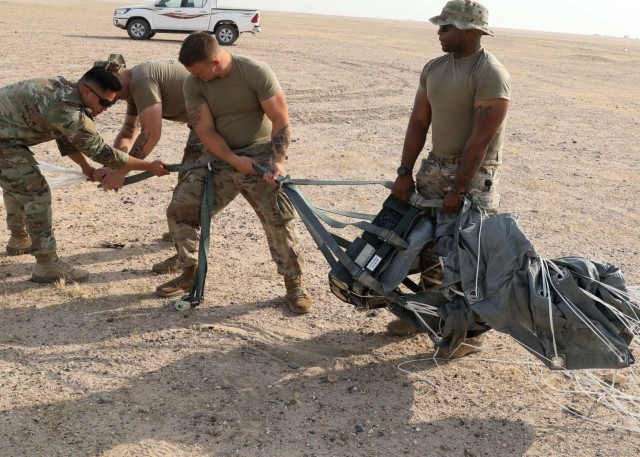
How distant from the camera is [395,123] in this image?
39.3ft

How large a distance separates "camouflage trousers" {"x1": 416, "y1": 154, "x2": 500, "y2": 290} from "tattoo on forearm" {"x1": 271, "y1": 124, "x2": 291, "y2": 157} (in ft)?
3.18

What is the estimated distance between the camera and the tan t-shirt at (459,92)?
3.88 meters

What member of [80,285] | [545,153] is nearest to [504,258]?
[80,285]

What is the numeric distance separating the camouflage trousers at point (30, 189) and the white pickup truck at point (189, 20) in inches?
695

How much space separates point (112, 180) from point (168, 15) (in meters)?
18.2

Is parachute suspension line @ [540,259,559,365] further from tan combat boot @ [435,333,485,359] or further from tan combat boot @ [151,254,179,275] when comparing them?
tan combat boot @ [151,254,179,275]

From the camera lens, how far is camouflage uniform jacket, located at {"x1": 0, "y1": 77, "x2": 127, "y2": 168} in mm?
4918

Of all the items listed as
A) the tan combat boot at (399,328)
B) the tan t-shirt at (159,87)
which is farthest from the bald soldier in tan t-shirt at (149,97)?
the tan combat boot at (399,328)

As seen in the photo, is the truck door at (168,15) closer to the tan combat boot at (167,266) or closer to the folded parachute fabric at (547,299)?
the tan combat boot at (167,266)

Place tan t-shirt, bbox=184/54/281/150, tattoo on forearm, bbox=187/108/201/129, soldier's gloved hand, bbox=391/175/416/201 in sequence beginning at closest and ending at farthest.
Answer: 1. soldier's gloved hand, bbox=391/175/416/201
2. tan t-shirt, bbox=184/54/281/150
3. tattoo on forearm, bbox=187/108/201/129

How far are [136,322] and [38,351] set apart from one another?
0.68 meters

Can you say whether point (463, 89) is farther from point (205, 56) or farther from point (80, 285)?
point (80, 285)

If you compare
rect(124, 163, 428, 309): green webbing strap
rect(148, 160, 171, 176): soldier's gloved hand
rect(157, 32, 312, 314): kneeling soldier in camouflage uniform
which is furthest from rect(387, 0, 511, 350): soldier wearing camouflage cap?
rect(148, 160, 171, 176): soldier's gloved hand

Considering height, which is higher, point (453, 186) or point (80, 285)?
point (453, 186)
